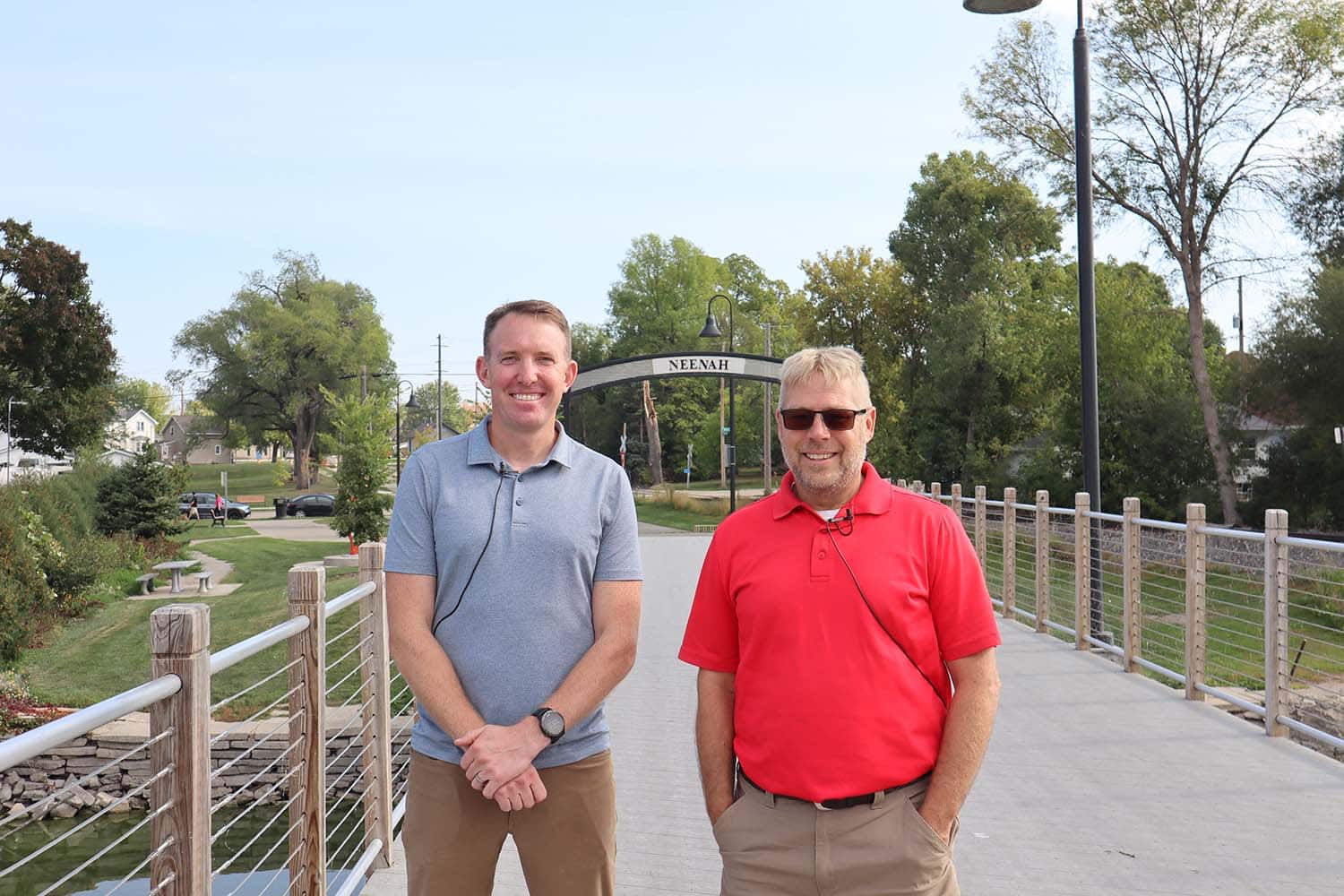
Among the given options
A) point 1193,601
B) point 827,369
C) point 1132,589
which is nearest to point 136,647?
point 1132,589

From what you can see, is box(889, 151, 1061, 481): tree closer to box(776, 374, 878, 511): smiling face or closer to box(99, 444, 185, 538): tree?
box(99, 444, 185, 538): tree

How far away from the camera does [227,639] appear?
19688 mm

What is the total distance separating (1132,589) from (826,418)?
7.79m

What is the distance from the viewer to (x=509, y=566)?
2760 millimetres

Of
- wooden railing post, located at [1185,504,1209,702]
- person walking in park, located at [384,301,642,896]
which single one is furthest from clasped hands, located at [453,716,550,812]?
wooden railing post, located at [1185,504,1209,702]

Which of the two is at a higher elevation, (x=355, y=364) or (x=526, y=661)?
(x=355, y=364)

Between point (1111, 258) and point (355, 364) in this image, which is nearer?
point (1111, 258)

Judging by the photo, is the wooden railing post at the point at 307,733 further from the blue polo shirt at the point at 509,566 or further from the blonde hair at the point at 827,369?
the blonde hair at the point at 827,369

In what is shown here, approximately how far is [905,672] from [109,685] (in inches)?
690

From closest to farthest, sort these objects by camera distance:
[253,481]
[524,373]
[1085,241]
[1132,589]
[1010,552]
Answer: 1. [524,373]
2. [1132,589]
3. [1085,241]
4. [1010,552]
5. [253,481]

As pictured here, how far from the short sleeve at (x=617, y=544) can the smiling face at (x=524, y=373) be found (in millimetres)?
224

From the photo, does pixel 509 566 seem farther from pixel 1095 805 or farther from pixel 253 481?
pixel 253 481

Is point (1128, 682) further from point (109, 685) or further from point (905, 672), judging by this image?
point (109, 685)

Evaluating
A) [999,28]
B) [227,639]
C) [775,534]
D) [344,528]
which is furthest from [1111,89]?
[775,534]
